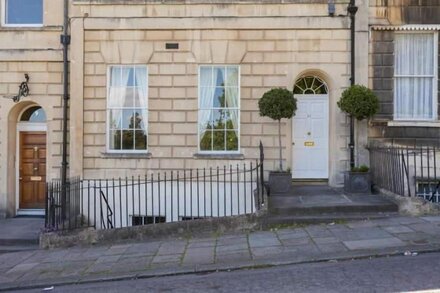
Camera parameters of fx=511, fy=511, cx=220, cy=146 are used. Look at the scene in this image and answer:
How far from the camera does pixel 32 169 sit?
45.4ft

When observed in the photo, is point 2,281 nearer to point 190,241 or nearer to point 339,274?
point 190,241

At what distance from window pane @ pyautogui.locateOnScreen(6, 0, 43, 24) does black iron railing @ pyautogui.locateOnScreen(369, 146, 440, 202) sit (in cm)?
929

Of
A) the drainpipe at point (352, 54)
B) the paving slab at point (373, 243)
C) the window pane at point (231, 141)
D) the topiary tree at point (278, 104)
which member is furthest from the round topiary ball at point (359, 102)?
the paving slab at point (373, 243)

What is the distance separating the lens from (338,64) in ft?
41.2

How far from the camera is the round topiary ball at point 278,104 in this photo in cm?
1148

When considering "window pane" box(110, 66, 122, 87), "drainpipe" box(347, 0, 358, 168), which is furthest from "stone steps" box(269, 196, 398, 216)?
"window pane" box(110, 66, 122, 87)

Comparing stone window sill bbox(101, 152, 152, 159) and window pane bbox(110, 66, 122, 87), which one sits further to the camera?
window pane bbox(110, 66, 122, 87)

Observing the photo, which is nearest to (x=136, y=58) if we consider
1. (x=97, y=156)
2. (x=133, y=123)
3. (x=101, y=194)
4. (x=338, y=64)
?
(x=133, y=123)

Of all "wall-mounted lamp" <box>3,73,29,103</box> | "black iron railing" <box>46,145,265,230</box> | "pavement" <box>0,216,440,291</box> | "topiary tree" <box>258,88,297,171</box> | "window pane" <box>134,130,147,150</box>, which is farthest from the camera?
"wall-mounted lamp" <box>3,73,29,103</box>

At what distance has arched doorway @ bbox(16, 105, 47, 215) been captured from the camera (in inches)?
541

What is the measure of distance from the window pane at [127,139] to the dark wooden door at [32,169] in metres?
2.44

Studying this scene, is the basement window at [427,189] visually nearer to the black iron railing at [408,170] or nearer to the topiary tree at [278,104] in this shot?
the black iron railing at [408,170]

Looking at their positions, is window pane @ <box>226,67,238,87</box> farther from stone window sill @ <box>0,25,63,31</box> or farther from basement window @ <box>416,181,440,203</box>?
basement window @ <box>416,181,440,203</box>

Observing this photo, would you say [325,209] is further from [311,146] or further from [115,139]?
[115,139]
